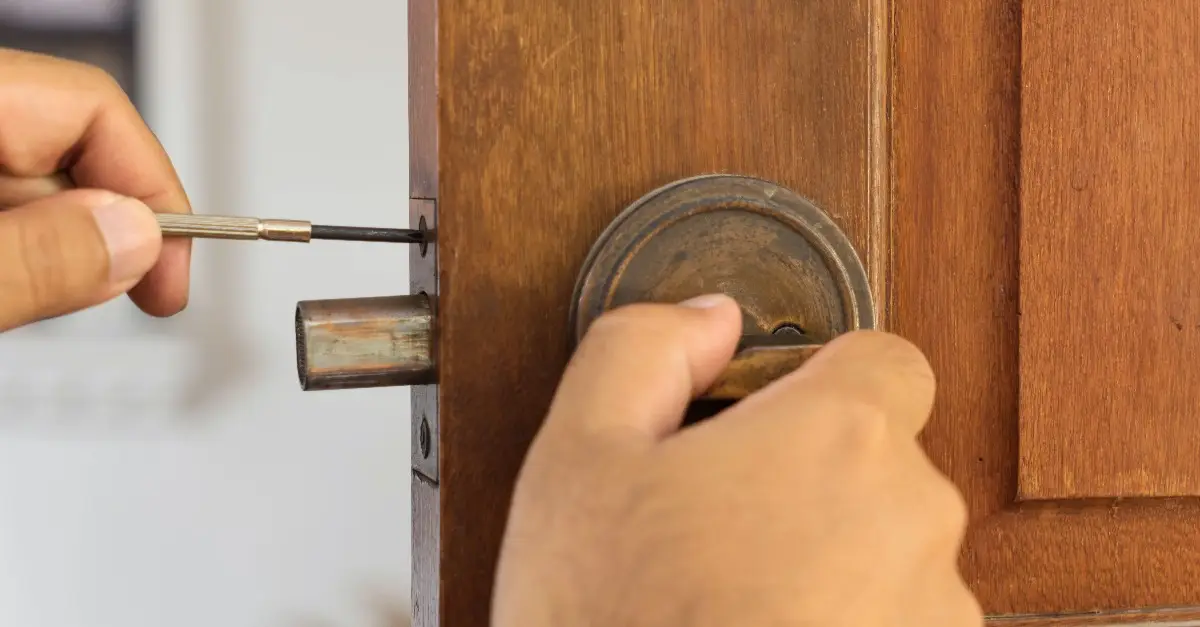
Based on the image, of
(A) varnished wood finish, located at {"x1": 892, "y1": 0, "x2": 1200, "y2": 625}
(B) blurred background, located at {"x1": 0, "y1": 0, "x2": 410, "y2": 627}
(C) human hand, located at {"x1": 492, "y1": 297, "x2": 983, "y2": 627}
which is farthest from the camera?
(B) blurred background, located at {"x1": 0, "y1": 0, "x2": 410, "y2": 627}

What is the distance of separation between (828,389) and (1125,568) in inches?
10.1

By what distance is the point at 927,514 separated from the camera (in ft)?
0.68

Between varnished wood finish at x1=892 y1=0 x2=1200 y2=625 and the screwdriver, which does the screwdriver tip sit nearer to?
the screwdriver

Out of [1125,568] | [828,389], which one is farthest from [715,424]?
[1125,568]

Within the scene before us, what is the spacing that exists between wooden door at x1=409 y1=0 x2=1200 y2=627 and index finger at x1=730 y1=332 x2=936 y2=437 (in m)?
0.06

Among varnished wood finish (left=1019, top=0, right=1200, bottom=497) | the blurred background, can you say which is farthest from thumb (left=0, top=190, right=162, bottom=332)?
the blurred background

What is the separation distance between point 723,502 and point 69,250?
220mm

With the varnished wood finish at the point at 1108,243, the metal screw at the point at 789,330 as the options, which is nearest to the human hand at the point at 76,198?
the metal screw at the point at 789,330

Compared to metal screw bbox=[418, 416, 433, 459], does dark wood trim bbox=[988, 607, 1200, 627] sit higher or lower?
lower

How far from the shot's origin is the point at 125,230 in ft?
0.90

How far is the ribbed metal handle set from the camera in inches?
11.0

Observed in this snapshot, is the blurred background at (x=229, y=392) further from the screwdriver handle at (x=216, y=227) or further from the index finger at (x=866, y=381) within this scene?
the index finger at (x=866, y=381)

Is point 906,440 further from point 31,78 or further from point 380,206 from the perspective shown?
point 380,206

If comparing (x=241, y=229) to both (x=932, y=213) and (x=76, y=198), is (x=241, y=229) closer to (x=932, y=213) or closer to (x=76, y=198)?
(x=76, y=198)
